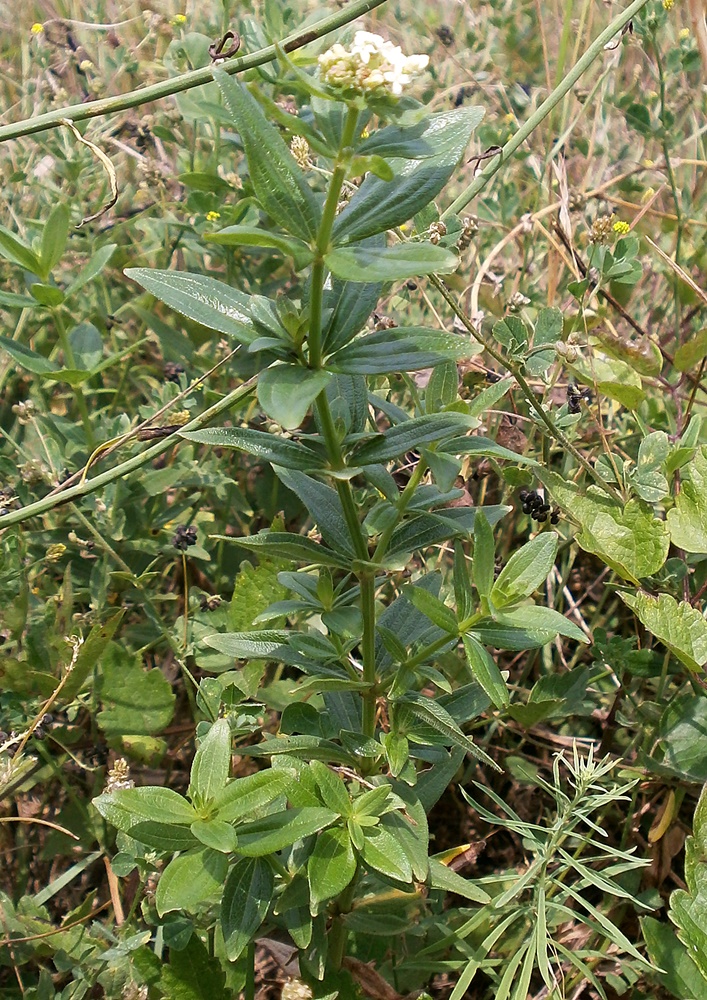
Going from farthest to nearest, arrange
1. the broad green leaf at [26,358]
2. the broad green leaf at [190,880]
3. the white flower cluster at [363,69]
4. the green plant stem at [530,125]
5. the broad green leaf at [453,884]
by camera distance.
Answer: the broad green leaf at [26,358], the green plant stem at [530,125], the broad green leaf at [453,884], the broad green leaf at [190,880], the white flower cluster at [363,69]

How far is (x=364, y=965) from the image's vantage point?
1.42m

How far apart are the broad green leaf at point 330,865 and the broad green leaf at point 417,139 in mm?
850

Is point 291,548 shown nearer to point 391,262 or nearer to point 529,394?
point 391,262

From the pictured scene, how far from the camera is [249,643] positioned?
4.20ft

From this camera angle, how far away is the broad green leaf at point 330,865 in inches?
44.4

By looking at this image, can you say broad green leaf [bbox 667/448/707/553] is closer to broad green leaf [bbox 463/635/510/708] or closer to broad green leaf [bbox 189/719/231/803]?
broad green leaf [bbox 463/635/510/708]

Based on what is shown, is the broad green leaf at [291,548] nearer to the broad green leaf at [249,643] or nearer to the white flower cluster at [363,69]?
the broad green leaf at [249,643]

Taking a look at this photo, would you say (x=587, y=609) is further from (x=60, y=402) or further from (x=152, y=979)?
(x=60, y=402)

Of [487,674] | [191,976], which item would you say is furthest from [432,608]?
[191,976]

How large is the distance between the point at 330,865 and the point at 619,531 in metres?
0.73

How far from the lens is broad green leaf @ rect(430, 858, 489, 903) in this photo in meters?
1.34

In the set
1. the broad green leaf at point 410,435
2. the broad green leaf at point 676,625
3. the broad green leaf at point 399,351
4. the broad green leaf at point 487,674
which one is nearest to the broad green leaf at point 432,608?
the broad green leaf at point 487,674

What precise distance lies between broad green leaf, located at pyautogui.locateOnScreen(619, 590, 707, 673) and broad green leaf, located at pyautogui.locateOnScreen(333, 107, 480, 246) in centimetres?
73

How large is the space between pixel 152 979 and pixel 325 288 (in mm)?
1069
